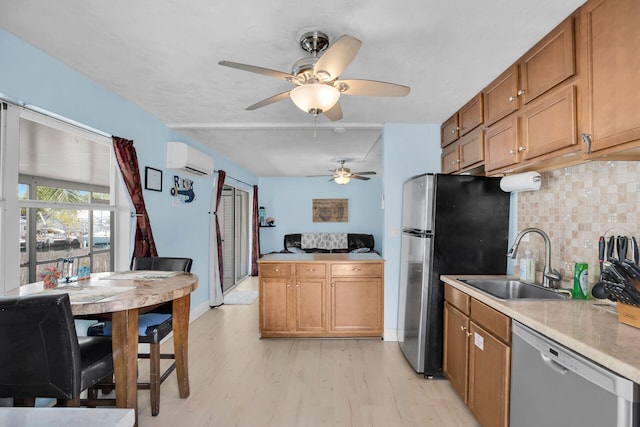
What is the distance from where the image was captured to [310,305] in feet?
11.2

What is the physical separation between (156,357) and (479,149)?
281cm

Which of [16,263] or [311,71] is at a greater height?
[311,71]

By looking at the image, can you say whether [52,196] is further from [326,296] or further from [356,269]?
[356,269]

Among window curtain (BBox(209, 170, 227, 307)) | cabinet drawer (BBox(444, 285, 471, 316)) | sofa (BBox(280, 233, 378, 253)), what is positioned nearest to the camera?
cabinet drawer (BBox(444, 285, 471, 316))

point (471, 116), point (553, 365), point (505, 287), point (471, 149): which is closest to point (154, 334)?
point (553, 365)

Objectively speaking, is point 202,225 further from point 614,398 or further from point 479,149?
point 614,398

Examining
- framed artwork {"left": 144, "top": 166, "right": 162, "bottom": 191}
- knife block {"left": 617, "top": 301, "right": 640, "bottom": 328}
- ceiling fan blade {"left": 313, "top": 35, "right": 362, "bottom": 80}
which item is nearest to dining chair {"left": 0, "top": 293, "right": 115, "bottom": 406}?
ceiling fan blade {"left": 313, "top": 35, "right": 362, "bottom": 80}

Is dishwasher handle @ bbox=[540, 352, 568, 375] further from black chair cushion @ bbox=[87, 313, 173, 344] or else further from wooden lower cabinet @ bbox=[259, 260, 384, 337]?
black chair cushion @ bbox=[87, 313, 173, 344]

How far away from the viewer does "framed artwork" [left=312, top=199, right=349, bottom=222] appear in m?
7.70

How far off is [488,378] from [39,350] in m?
2.28

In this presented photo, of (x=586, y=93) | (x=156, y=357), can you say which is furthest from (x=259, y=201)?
(x=586, y=93)

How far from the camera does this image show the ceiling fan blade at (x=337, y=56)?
139 centimetres

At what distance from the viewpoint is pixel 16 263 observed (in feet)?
6.41

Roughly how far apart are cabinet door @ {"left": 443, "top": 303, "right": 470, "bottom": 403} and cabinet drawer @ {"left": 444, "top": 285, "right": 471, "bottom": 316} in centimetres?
4
